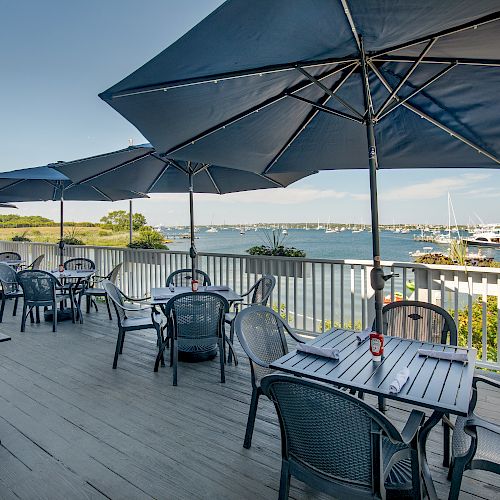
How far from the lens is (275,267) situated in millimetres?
5430

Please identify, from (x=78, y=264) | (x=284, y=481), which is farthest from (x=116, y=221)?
(x=284, y=481)

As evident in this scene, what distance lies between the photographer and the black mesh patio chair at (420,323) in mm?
2768

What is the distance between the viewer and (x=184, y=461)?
7.86 feet

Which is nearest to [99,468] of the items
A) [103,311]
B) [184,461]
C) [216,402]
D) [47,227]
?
[184,461]

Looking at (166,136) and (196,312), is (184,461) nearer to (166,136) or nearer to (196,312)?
(196,312)

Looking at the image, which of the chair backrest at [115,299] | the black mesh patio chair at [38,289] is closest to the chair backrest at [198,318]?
the chair backrest at [115,299]

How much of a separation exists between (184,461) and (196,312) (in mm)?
1525

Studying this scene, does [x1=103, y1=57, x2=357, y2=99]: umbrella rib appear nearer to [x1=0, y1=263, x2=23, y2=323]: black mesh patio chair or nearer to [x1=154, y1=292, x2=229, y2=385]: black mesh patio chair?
[x1=154, y1=292, x2=229, y2=385]: black mesh patio chair

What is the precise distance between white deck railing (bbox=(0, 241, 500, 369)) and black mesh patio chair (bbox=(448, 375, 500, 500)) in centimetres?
144

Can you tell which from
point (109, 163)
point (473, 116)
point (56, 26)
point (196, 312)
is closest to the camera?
point (473, 116)

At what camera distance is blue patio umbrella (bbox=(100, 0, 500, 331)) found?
185 centimetres

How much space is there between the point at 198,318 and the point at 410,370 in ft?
7.39

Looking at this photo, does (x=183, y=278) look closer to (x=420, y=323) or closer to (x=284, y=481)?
(x=420, y=323)

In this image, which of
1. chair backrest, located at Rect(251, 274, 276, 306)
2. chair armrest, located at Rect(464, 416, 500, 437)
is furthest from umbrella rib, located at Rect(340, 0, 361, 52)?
chair backrest, located at Rect(251, 274, 276, 306)
